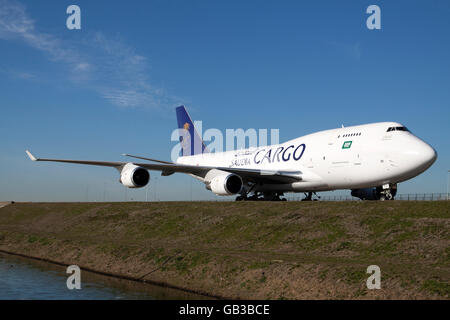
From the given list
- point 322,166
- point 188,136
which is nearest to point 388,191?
point 322,166

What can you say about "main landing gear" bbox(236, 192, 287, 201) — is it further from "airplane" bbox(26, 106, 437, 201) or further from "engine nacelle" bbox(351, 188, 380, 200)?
"engine nacelle" bbox(351, 188, 380, 200)

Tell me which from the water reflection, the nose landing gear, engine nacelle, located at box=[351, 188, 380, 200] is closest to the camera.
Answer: the water reflection

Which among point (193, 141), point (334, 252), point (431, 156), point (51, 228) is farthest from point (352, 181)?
point (51, 228)

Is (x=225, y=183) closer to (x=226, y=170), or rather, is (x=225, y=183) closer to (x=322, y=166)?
(x=226, y=170)

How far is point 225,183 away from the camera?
1302 inches

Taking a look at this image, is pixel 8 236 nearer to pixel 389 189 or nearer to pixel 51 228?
pixel 51 228

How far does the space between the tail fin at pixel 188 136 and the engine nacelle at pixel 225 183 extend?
55.5 feet

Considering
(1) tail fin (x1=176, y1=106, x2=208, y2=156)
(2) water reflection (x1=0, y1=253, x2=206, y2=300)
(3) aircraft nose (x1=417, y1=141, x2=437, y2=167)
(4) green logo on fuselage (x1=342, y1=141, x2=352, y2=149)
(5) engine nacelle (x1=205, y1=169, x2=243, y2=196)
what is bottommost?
(2) water reflection (x1=0, y1=253, x2=206, y2=300)

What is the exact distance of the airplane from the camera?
89.7 ft

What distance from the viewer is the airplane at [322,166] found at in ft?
89.7

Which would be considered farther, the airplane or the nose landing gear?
the nose landing gear

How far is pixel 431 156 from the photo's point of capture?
2642 cm

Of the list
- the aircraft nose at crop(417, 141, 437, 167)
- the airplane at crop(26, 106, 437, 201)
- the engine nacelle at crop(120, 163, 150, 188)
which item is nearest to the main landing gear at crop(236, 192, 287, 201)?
the airplane at crop(26, 106, 437, 201)

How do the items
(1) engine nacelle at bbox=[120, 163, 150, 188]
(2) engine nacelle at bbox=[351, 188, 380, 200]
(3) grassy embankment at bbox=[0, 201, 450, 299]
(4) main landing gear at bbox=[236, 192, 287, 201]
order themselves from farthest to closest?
(4) main landing gear at bbox=[236, 192, 287, 201] → (2) engine nacelle at bbox=[351, 188, 380, 200] → (1) engine nacelle at bbox=[120, 163, 150, 188] → (3) grassy embankment at bbox=[0, 201, 450, 299]
